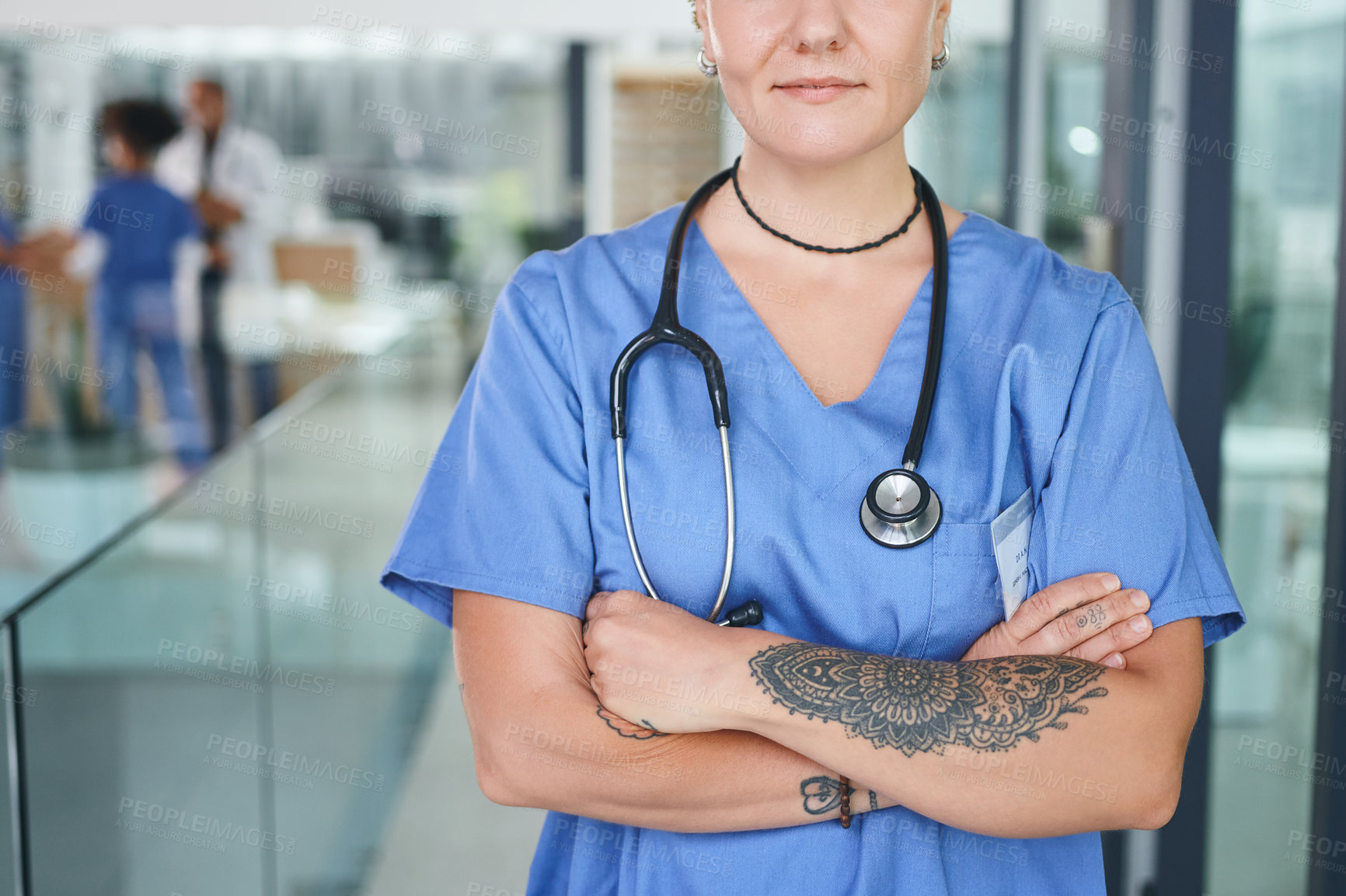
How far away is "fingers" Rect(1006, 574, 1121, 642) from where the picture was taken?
881 mm

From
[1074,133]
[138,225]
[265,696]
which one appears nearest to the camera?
[265,696]

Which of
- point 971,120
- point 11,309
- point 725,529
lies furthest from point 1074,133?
point 11,309

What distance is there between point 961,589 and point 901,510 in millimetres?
80

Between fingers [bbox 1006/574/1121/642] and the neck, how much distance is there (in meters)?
0.32

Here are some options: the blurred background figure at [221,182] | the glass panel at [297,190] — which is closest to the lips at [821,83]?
the glass panel at [297,190]

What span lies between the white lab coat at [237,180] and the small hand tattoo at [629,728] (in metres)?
4.67

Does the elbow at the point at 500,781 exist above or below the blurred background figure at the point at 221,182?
below

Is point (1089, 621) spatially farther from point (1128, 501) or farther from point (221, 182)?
point (221, 182)

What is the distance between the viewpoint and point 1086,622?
88 centimetres

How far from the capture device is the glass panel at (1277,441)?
1.54 meters

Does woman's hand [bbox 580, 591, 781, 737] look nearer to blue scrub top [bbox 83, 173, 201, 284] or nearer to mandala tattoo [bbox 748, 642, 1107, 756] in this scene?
mandala tattoo [bbox 748, 642, 1107, 756]

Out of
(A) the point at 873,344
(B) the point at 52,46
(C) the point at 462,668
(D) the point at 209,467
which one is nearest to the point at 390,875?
(D) the point at 209,467

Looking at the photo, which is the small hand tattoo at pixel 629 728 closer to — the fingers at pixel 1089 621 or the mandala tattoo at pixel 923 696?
the mandala tattoo at pixel 923 696

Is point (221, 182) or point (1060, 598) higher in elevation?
point (221, 182)
